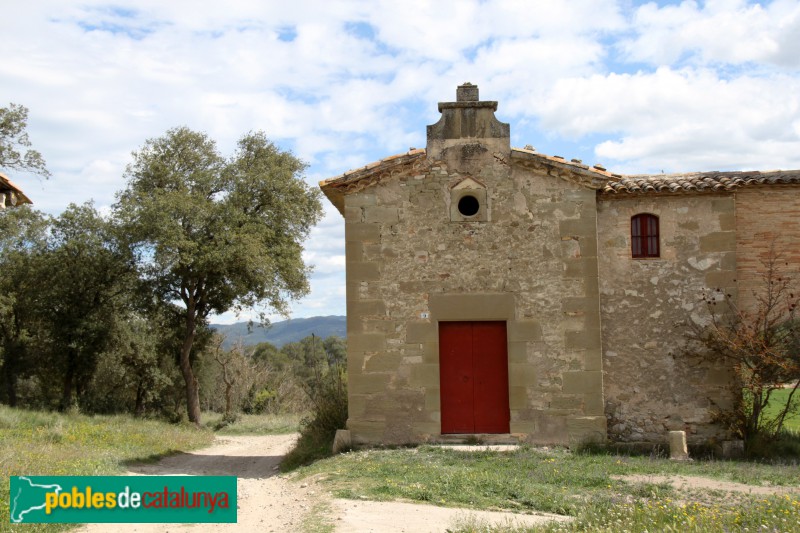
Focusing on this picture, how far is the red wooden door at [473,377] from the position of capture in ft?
45.2

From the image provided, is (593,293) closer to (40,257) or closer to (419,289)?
(419,289)

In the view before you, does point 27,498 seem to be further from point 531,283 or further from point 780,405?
point 780,405

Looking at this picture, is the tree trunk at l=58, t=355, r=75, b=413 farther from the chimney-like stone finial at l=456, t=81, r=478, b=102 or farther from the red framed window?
the red framed window

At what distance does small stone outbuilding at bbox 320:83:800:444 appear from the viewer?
44.9 feet

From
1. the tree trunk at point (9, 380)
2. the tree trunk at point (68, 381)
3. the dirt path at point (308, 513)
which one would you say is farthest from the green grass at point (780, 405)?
the tree trunk at point (9, 380)

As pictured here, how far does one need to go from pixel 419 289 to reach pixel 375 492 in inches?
183

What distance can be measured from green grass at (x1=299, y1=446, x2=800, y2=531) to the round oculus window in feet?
14.6

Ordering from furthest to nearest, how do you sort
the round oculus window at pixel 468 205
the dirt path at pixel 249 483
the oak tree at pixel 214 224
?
the oak tree at pixel 214 224, the round oculus window at pixel 468 205, the dirt path at pixel 249 483

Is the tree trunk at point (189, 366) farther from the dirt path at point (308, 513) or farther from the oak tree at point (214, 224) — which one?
the dirt path at point (308, 513)

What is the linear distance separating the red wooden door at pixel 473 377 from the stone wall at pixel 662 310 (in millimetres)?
2026

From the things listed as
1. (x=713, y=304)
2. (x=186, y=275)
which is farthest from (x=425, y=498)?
(x=186, y=275)

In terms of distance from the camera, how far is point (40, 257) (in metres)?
27.1

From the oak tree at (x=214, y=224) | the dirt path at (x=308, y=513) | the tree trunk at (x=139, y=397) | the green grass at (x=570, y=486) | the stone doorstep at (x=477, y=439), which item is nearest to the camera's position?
the green grass at (x=570, y=486)

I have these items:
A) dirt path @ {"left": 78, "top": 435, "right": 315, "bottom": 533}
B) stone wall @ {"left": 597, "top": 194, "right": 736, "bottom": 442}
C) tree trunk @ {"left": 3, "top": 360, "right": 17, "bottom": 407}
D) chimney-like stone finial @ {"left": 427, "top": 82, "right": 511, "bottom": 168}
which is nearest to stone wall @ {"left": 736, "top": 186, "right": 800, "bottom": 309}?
stone wall @ {"left": 597, "top": 194, "right": 736, "bottom": 442}
